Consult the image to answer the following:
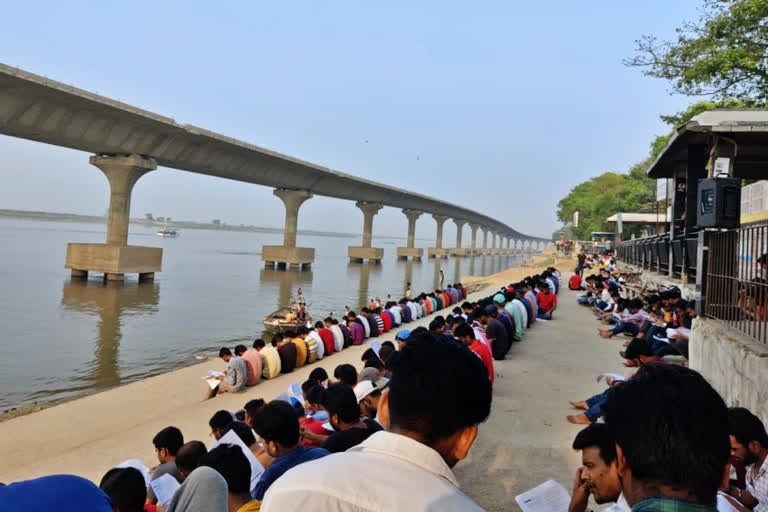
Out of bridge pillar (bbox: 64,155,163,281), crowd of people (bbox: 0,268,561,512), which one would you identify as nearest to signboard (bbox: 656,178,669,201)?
crowd of people (bbox: 0,268,561,512)

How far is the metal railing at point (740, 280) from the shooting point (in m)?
5.45

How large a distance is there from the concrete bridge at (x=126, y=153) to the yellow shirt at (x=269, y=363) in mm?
19499

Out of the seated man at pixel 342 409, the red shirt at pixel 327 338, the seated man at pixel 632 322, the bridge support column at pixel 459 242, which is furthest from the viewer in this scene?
the bridge support column at pixel 459 242

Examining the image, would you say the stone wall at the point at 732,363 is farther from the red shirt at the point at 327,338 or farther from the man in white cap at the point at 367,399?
the red shirt at the point at 327,338

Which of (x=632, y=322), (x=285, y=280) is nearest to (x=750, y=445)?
(x=632, y=322)

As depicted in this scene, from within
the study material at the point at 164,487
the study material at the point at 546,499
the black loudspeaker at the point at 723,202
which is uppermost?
the black loudspeaker at the point at 723,202

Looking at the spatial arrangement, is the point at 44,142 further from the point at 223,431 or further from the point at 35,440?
the point at 223,431

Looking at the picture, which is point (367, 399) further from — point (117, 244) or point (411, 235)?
point (411, 235)

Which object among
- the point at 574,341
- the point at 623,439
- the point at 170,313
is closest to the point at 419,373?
the point at 623,439

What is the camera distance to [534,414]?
6.74 m

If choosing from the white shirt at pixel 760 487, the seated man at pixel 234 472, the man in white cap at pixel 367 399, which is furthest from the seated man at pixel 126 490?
the white shirt at pixel 760 487

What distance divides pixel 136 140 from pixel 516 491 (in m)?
32.7

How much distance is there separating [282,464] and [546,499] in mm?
1660

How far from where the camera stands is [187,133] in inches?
1313
